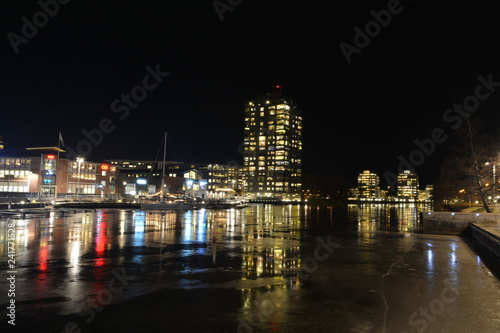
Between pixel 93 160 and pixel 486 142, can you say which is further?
pixel 93 160

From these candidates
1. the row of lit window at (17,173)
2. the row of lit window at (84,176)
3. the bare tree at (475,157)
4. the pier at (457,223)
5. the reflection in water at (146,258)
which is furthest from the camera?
the row of lit window at (84,176)

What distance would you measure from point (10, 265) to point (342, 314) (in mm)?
11899

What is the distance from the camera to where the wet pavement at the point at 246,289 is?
7648 mm

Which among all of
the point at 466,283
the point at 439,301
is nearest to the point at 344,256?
the point at 466,283

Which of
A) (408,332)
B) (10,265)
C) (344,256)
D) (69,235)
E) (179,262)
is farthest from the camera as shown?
(69,235)

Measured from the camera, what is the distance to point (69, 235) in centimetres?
2175

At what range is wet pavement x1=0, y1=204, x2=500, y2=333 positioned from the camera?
25.1ft

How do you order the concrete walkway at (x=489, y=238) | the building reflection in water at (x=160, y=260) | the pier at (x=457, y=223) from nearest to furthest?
1. the building reflection in water at (x=160, y=260)
2. the concrete walkway at (x=489, y=238)
3. the pier at (x=457, y=223)

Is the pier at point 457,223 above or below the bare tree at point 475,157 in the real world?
below

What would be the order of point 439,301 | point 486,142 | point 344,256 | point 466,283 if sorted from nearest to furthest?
point 439,301 → point 466,283 → point 344,256 → point 486,142

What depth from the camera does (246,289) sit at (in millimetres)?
10297

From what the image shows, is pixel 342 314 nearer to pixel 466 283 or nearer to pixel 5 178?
pixel 466 283

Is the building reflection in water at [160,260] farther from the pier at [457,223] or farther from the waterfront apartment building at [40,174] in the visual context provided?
the waterfront apartment building at [40,174]

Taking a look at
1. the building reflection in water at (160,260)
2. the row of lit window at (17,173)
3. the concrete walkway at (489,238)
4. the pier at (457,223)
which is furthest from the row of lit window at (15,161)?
the concrete walkway at (489,238)
